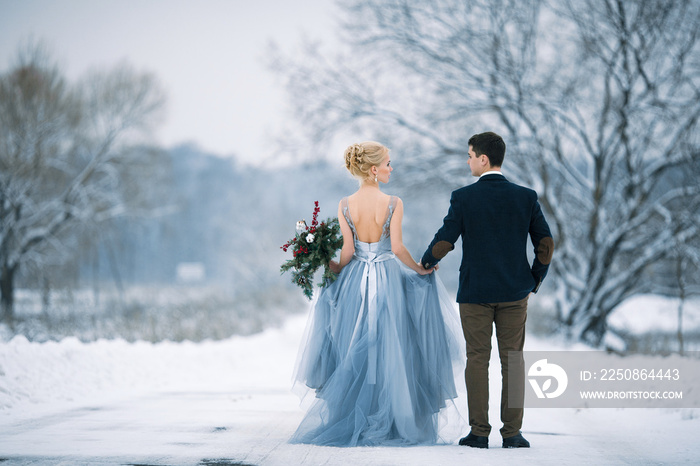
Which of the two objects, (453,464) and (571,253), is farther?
(571,253)

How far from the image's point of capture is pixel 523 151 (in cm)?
1270

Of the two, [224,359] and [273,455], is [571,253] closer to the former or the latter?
[224,359]

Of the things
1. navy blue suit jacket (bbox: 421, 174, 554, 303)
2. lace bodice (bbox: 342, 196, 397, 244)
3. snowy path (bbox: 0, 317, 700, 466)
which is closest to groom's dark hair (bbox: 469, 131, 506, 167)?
navy blue suit jacket (bbox: 421, 174, 554, 303)

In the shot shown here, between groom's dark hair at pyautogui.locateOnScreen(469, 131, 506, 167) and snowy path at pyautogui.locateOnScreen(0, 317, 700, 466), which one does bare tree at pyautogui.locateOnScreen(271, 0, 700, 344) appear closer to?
snowy path at pyautogui.locateOnScreen(0, 317, 700, 466)

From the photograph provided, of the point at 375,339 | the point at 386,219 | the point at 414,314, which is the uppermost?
the point at 386,219

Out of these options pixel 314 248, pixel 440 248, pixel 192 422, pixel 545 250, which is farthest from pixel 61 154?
pixel 545 250

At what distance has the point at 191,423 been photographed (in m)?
5.52

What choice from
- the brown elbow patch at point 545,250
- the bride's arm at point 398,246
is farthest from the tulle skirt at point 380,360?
the brown elbow patch at point 545,250

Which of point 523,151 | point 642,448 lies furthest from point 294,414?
point 523,151

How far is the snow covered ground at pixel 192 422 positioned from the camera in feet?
13.7

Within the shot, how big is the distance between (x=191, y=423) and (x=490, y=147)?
10.5 feet

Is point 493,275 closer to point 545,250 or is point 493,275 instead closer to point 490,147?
point 545,250

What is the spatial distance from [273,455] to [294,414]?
76.0 inches

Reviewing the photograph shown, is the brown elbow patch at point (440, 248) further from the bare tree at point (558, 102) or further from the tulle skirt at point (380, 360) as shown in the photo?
the bare tree at point (558, 102)
